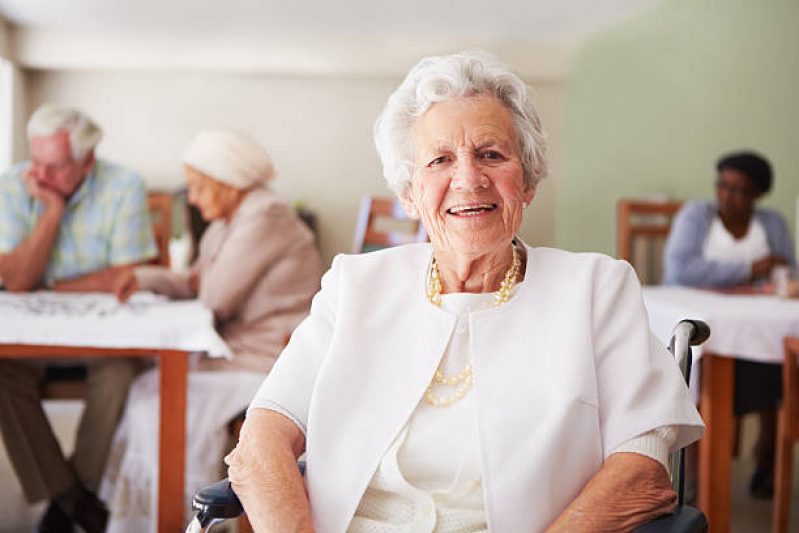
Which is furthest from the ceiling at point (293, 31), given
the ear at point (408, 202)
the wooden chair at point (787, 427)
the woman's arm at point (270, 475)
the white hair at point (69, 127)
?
the woman's arm at point (270, 475)

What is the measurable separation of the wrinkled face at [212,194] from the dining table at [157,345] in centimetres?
55

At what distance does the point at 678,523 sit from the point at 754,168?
2587mm

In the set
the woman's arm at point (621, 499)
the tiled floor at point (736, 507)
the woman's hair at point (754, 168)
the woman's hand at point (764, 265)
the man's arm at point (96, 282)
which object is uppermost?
the woman's hair at point (754, 168)

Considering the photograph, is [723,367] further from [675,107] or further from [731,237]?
[675,107]

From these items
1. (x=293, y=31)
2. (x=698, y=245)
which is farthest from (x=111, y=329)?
(x=293, y=31)

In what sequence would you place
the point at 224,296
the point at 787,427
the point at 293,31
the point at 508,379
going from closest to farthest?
the point at 508,379, the point at 787,427, the point at 224,296, the point at 293,31

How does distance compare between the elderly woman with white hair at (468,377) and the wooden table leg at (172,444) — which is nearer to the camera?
the elderly woman with white hair at (468,377)

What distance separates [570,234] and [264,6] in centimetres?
322

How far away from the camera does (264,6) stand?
5816 mm

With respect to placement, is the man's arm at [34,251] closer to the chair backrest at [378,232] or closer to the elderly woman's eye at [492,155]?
the chair backrest at [378,232]

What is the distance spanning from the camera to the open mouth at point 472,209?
3.96ft

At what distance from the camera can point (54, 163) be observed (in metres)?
2.63

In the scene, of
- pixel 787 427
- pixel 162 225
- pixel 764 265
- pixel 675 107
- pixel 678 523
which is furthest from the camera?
pixel 675 107

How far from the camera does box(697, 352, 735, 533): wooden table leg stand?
2289mm
